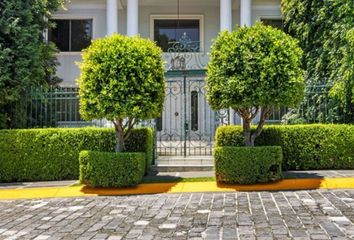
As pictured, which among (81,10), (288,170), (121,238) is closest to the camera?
(121,238)

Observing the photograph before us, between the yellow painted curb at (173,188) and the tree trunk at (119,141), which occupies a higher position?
the tree trunk at (119,141)

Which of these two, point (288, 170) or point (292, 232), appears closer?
point (292, 232)

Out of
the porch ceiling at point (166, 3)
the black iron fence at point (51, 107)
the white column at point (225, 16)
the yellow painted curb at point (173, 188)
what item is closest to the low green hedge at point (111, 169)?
the yellow painted curb at point (173, 188)

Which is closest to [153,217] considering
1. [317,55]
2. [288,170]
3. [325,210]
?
[325,210]

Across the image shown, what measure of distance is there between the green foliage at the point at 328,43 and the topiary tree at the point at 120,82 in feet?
16.8

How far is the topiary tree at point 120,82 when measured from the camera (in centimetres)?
919

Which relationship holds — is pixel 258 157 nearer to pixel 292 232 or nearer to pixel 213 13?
pixel 292 232

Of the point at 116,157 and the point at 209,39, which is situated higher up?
the point at 209,39

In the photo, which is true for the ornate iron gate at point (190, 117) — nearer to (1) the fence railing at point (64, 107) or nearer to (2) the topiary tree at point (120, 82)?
(1) the fence railing at point (64, 107)

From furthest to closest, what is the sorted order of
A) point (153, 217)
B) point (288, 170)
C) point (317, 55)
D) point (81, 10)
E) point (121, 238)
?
point (81, 10) → point (317, 55) → point (288, 170) → point (153, 217) → point (121, 238)

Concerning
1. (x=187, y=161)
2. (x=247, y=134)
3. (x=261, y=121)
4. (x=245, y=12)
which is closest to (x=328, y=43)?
(x=245, y=12)

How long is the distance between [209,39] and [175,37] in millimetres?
1528

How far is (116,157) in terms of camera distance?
9203 mm

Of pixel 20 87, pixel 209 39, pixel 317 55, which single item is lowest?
pixel 20 87
